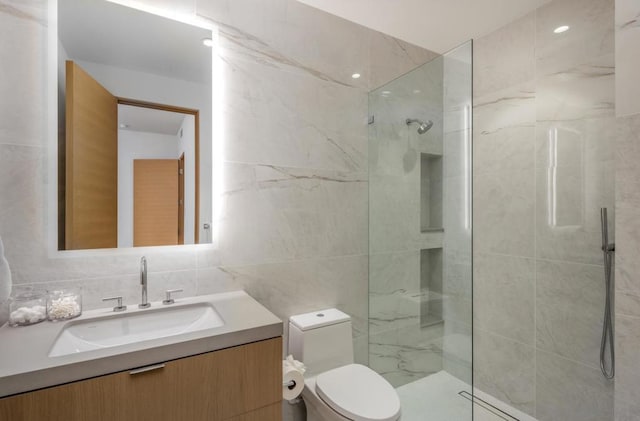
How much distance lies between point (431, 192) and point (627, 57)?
0.91 metres

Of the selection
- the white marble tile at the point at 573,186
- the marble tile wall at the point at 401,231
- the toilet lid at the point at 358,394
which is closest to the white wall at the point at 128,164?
the toilet lid at the point at 358,394

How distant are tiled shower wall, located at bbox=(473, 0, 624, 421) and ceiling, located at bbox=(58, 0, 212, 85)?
1.86 metres

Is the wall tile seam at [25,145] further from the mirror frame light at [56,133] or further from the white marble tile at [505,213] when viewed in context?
the white marble tile at [505,213]

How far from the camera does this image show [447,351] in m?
1.75

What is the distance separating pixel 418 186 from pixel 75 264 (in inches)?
67.1

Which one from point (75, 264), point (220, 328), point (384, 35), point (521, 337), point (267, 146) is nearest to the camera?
point (220, 328)

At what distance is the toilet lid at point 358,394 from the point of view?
1.33m

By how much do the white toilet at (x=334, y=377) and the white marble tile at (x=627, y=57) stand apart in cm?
150

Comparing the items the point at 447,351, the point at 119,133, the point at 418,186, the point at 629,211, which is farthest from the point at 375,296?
the point at 119,133

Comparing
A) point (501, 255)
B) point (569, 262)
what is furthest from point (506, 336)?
point (569, 262)

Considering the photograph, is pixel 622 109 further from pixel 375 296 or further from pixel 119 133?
pixel 119 133

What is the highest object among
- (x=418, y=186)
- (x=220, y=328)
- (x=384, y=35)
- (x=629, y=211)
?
(x=384, y=35)

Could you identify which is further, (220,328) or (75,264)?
(75,264)

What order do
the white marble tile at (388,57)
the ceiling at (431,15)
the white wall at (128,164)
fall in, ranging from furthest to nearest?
1. the white marble tile at (388,57)
2. the ceiling at (431,15)
3. the white wall at (128,164)
